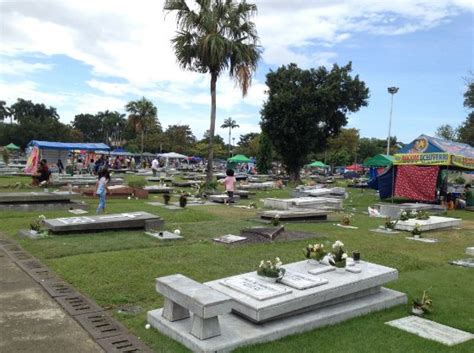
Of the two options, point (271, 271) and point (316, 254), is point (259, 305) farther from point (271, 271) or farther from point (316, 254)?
point (316, 254)

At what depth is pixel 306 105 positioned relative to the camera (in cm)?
3675

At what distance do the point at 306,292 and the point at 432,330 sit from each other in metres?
1.55

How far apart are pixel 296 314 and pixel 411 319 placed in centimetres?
156

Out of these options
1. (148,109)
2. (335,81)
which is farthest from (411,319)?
(148,109)

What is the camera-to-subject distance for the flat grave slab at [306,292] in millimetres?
5078

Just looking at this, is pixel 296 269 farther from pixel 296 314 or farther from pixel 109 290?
pixel 109 290

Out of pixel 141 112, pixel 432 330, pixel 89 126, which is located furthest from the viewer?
pixel 89 126

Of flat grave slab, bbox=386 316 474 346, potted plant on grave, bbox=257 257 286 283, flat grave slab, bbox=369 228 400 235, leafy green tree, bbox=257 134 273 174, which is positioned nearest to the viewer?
flat grave slab, bbox=386 316 474 346

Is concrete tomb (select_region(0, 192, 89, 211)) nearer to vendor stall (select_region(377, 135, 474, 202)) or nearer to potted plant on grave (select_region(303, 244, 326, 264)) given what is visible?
potted plant on grave (select_region(303, 244, 326, 264))

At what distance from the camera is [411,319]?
583 cm

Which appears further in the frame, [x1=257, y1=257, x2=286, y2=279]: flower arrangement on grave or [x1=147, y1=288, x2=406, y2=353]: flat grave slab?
[x1=257, y1=257, x2=286, y2=279]: flower arrangement on grave

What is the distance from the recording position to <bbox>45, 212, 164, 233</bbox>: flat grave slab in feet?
35.4

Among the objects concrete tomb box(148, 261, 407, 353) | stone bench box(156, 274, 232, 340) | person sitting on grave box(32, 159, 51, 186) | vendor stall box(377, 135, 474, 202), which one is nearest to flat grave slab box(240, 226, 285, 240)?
concrete tomb box(148, 261, 407, 353)

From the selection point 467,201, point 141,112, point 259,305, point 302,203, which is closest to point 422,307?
point 259,305
